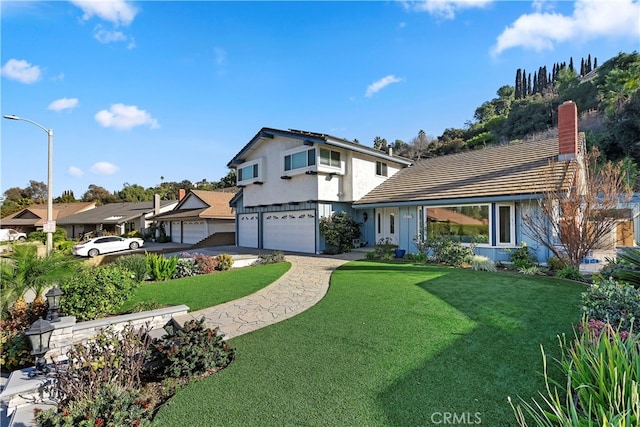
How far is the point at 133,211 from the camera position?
38.0 m

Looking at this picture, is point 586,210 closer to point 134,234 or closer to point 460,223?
point 460,223

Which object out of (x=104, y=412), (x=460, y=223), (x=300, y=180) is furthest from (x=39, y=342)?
(x=300, y=180)

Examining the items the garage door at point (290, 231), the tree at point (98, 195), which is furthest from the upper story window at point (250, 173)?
the tree at point (98, 195)

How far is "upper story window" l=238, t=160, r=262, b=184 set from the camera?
21.9 m

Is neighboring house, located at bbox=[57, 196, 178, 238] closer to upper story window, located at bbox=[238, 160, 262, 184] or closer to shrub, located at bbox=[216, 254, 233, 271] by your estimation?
upper story window, located at bbox=[238, 160, 262, 184]

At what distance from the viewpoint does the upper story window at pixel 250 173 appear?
21.9m

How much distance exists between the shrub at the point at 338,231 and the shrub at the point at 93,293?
1168 cm

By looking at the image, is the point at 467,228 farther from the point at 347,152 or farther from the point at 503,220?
the point at 347,152

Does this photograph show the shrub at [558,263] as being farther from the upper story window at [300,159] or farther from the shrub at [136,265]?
the shrub at [136,265]

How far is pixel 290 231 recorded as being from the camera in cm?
2030

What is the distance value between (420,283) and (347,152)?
1159cm

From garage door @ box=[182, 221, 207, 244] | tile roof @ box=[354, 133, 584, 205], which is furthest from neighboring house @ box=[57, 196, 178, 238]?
tile roof @ box=[354, 133, 584, 205]

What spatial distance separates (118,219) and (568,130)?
132ft

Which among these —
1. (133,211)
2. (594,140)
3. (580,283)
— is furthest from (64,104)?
(594,140)
